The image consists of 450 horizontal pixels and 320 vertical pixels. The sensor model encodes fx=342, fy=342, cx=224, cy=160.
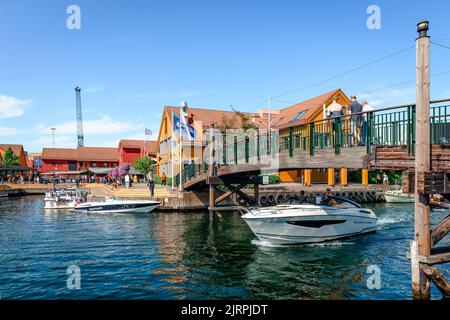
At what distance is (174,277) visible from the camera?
1183 cm

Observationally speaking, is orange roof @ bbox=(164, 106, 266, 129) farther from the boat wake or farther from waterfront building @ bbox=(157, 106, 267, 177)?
the boat wake

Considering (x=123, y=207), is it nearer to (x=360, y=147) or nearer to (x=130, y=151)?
(x=360, y=147)

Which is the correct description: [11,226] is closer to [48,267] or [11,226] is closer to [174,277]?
[48,267]

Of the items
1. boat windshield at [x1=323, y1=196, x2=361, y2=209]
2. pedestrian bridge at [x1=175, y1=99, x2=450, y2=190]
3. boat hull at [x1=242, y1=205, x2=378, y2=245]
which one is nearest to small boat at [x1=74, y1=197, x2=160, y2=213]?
pedestrian bridge at [x1=175, y1=99, x2=450, y2=190]

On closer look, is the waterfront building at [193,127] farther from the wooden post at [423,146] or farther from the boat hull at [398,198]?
the wooden post at [423,146]

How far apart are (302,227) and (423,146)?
8.28m

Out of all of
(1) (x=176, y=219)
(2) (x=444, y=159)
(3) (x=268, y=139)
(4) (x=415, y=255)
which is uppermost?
(3) (x=268, y=139)

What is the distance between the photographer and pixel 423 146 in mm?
8531

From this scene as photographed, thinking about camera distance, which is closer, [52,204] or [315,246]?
[315,246]

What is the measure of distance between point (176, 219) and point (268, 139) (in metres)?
10.9

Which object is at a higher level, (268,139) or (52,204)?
(268,139)

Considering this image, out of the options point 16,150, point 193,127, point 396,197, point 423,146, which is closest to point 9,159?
point 16,150

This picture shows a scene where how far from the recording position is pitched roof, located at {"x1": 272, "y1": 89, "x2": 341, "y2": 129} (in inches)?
1524
